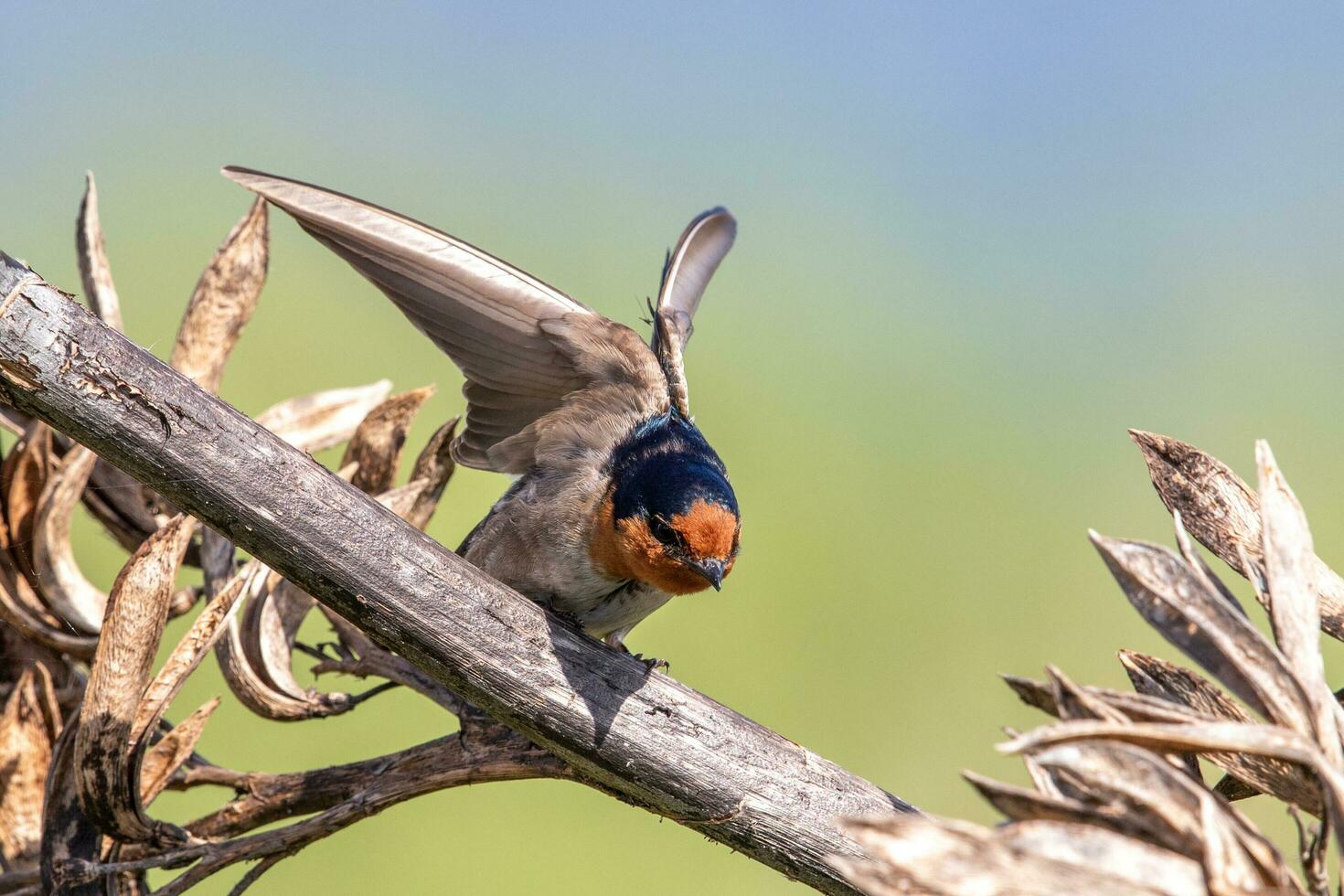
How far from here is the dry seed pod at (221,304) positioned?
6.40 feet

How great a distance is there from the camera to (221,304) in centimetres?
196

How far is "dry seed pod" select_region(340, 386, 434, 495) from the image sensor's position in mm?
1943

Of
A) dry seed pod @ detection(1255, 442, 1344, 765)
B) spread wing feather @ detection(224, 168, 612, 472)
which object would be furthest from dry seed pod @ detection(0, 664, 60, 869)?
dry seed pod @ detection(1255, 442, 1344, 765)

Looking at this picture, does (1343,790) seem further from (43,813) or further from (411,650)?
(43,813)

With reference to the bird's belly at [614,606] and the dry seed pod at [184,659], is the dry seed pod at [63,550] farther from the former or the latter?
the bird's belly at [614,606]

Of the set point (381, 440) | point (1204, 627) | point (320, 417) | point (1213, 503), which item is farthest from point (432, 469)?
point (1204, 627)

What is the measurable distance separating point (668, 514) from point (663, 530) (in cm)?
4

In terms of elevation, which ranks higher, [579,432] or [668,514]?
[579,432]

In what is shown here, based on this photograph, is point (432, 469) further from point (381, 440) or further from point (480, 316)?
point (480, 316)

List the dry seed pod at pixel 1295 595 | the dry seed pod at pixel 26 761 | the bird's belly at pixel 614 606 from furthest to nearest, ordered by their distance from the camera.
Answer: the bird's belly at pixel 614 606 < the dry seed pod at pixel 26 761 < the dry seed pod at pixel 1295 595

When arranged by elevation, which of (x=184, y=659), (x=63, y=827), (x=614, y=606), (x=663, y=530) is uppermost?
(x=663, y=530)

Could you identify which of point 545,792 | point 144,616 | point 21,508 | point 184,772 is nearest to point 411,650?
point 144,616

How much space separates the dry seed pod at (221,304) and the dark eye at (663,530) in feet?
2.52

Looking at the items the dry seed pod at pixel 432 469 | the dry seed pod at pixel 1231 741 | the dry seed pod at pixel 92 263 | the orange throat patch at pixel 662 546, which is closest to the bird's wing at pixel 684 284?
the orange throat patch at pixel 662 546
